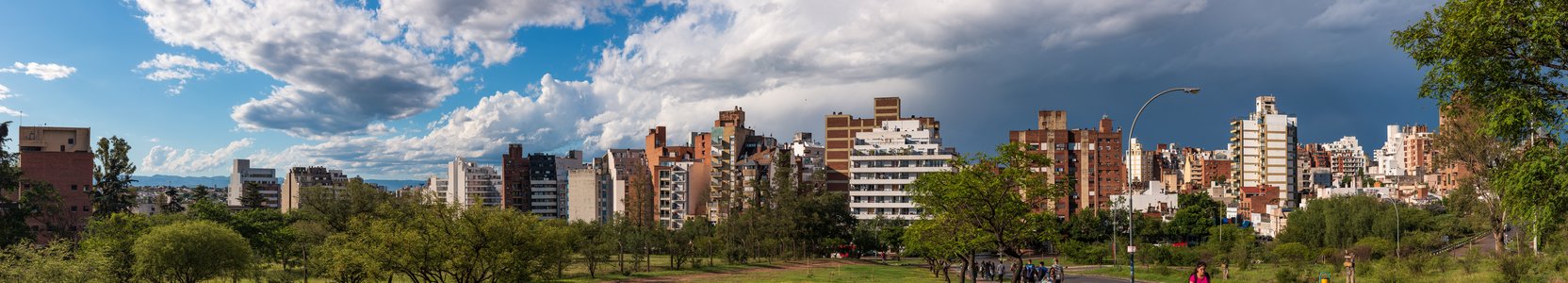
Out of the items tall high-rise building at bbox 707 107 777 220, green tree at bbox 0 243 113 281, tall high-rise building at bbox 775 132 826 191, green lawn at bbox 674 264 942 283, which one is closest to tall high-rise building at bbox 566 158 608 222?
tall high-rise building at bbox 707 107 777 220

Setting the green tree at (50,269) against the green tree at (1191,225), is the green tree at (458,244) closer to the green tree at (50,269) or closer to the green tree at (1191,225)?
the green tree at (50,269)

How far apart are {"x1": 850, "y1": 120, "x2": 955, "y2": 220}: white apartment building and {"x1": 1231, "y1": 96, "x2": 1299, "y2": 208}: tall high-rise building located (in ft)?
222

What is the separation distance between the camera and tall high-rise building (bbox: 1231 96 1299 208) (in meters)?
174

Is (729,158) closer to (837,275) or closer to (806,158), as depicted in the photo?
(806,158)

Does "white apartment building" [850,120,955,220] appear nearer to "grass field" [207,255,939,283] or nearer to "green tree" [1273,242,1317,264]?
"grass field" [207,255,939,283]

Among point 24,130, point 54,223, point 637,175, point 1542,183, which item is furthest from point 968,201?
point 637,175

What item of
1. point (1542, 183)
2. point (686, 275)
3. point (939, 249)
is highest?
point (1542, 183)

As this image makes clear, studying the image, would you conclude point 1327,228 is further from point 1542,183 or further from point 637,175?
point 637,175

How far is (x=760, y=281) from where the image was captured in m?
67.2

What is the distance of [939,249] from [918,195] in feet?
16.6

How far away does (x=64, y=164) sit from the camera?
345 feet

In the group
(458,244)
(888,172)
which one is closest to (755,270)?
(458,244)

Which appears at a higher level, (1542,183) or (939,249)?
(1542,183)

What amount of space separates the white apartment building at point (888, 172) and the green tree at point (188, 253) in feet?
317
